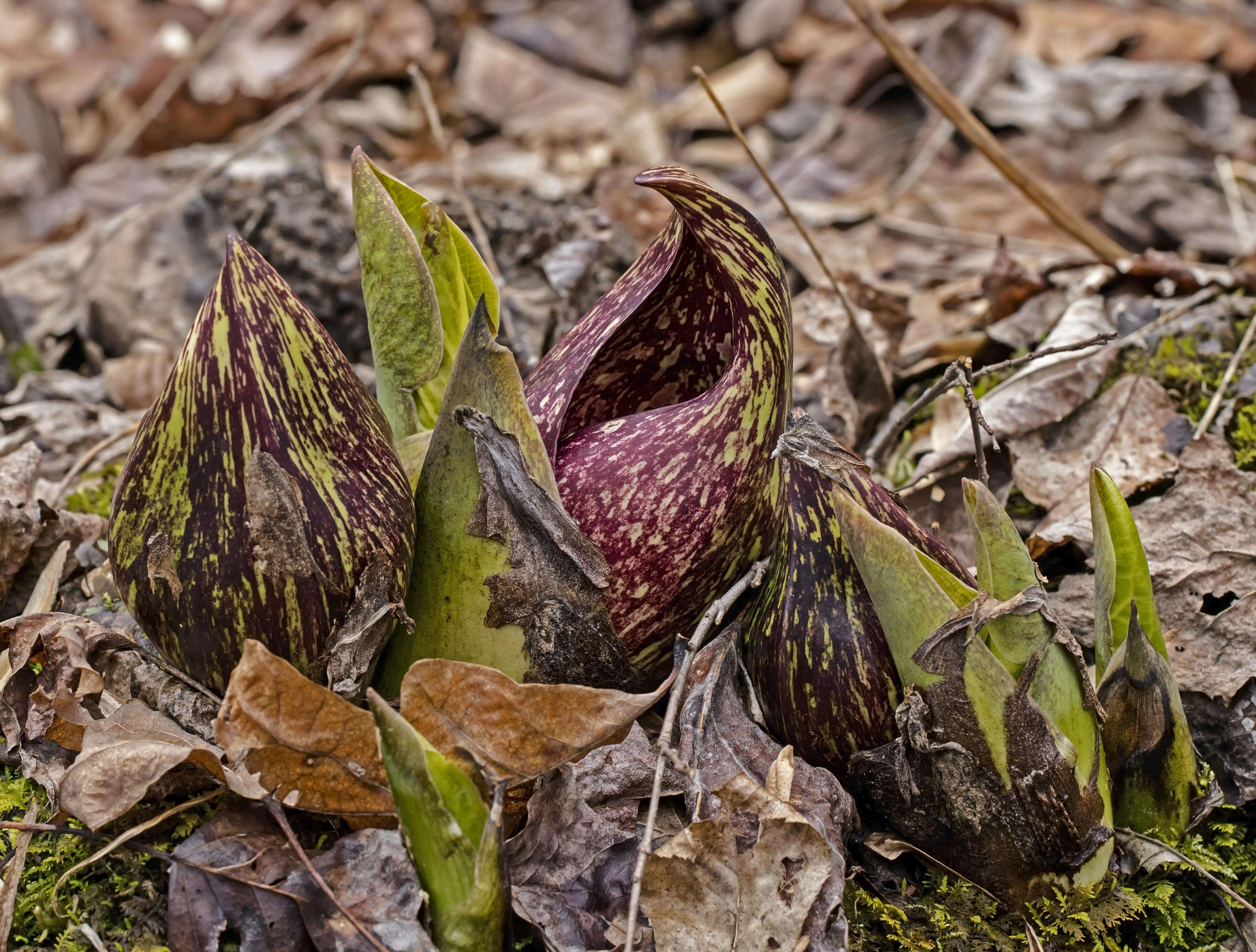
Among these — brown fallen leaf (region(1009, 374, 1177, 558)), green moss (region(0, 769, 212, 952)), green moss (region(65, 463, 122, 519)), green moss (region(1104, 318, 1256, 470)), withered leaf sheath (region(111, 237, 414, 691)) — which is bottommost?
brown fallen leaf (region(1009, 374, 1177, 558))

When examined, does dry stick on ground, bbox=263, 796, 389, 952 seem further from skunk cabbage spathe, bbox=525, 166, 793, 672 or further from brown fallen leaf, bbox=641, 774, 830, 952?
skunk cabbage spathe, bbox=525, 166, 793, 672

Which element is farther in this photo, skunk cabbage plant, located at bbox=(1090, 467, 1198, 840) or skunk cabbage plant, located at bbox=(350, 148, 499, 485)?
skunk cabbage plant, located at bbox=(350, 148, 499, 485)

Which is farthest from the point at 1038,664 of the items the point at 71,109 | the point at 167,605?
the point at 71,109

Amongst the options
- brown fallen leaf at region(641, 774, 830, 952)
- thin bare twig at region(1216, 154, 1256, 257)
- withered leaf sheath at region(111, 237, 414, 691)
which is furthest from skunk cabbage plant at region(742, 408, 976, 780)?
thin bare twig at region(1216, 154, 1256, 257)

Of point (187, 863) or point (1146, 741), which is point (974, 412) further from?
point (187, 863)

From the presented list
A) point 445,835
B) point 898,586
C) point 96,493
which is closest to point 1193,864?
point 898,586

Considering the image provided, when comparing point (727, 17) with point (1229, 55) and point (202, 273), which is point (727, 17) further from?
point (202, 273)

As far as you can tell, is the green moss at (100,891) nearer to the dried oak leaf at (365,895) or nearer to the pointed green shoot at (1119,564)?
the dried oak leaf at (365,895)
